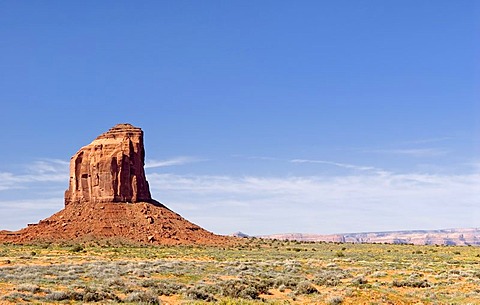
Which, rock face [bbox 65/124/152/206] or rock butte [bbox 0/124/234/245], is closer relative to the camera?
rock butte [bbox 0/124/234/245]

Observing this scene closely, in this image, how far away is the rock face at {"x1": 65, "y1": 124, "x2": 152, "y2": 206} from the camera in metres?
101

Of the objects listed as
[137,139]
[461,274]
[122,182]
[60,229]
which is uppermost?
[137,139]

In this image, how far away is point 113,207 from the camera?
9775 cm

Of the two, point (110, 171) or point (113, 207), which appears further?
point (110, 171)

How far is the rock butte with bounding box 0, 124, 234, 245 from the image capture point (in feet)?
291

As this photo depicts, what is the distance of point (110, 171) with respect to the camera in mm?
101500

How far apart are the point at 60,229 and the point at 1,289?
72023 millimetres

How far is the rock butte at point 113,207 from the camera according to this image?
3487 inches

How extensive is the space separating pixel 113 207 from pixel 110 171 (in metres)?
7.75

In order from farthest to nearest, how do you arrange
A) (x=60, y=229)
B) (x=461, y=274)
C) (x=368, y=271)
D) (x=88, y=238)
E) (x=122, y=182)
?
(x=122, y=182)
(x=60, y=229)
(x=88, y=238)
(x=368, y=271)
(x=461, y=274)

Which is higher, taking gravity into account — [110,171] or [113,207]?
[110,171]

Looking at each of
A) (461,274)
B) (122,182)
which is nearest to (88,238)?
(122,182)

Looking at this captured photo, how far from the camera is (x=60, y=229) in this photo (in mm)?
90812

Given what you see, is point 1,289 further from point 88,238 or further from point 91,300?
point 88,238
